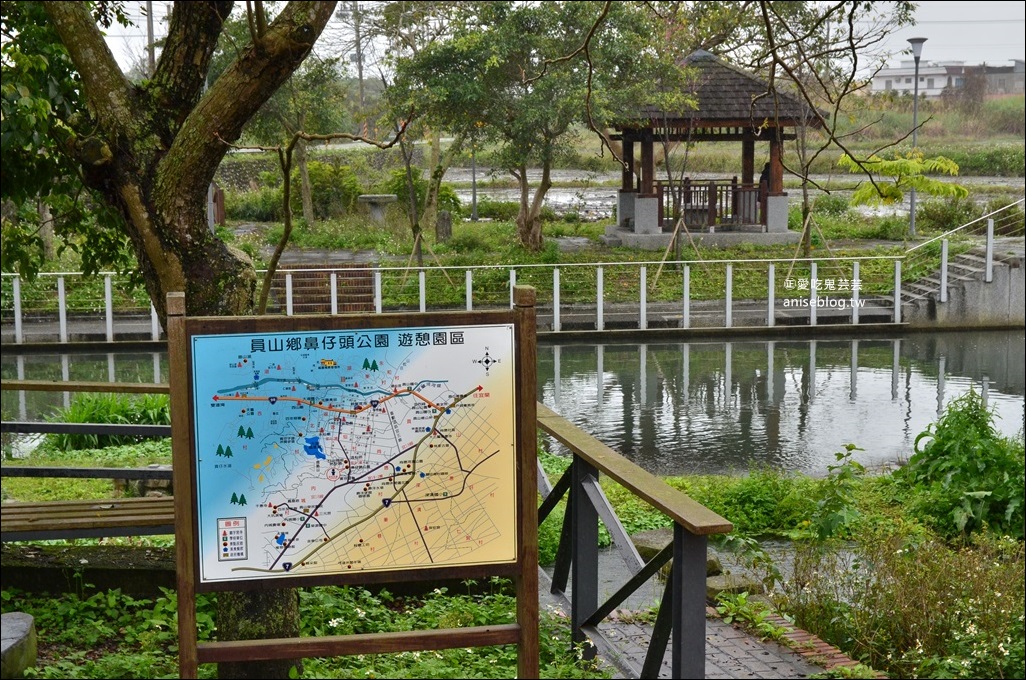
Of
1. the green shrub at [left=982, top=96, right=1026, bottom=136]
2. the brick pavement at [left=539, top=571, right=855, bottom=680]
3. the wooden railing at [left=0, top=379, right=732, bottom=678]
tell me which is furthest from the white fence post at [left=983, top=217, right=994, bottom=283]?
the brick pavement at [left=539, top=571, right=855, bottom=680]

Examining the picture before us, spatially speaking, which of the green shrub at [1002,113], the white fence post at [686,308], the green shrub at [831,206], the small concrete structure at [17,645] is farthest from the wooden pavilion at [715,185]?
the small concrete structure at [17,645]

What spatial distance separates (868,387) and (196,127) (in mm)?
11932

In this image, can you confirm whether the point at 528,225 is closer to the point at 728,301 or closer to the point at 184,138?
the point at 728,301

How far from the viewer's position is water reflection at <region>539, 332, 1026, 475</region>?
1130cm

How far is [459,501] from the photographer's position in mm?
3949

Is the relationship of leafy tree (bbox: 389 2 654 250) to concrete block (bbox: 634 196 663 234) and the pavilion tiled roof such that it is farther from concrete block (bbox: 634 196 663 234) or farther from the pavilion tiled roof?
concrete block (bbox: 634 196 663 234)

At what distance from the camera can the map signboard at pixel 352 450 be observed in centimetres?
379

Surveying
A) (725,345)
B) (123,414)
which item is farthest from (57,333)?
(725,345)

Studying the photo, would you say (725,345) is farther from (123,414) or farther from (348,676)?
(348,676)

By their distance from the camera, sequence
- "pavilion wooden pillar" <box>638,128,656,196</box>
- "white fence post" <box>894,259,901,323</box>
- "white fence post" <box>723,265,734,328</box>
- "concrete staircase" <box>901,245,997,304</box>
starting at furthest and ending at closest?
"pavilion wooden pillar" <box>638,128,656,196</box>, "concrete staircase" <box>901,245,997,304</box>, "white fence post" <box>894,259,901,323</box>, "white fence post" <box>723,265,734,328</box>

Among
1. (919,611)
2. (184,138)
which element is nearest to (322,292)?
(184,138)

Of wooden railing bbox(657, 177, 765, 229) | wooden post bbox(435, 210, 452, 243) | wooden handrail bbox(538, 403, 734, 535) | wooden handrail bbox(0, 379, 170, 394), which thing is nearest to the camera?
wooden handrail bbox(538, 403, 734, 535)

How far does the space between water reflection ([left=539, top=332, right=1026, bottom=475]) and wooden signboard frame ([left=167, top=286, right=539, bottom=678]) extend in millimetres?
6298

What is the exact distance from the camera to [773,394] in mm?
14594
